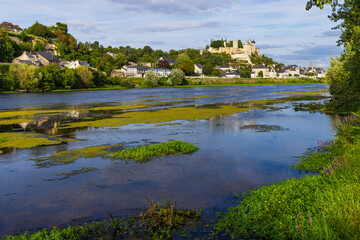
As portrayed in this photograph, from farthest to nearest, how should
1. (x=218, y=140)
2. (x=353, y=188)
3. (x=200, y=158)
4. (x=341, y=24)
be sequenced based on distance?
(x=341, y=24), (x=218, y=140), (x=200, y=158), (x=353, y=188)

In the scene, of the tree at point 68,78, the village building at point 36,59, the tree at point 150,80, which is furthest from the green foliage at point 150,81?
the village building at point 36,59

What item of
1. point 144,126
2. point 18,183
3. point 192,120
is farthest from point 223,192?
point 192,120

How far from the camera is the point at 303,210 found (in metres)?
9.12

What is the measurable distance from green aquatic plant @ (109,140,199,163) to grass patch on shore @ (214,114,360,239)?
7.49 metres

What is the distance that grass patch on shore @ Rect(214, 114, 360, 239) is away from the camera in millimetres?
7070

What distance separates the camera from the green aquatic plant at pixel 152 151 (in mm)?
18234

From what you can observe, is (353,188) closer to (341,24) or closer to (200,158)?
(200,158)

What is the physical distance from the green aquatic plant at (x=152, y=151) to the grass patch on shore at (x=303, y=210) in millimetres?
7494

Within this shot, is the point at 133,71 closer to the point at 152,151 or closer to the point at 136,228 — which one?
the point at 152,151

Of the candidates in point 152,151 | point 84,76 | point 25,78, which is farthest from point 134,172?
point 84,76

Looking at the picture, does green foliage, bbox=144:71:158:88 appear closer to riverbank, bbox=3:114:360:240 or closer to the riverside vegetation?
riverbank, bbox=3:114:360:240

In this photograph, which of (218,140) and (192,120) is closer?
(218,140)

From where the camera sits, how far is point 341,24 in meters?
33.6

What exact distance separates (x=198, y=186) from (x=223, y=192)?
1245 millimetres
